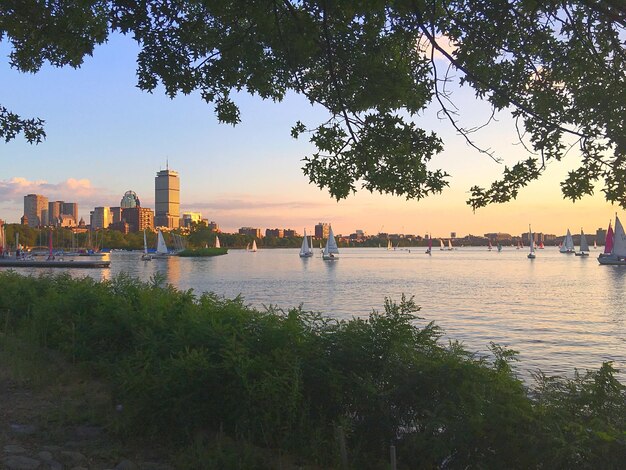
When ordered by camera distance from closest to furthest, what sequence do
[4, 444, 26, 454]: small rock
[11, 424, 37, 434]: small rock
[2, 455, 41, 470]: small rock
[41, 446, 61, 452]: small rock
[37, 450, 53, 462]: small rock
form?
[2, 455, 41, 470]: small rock
[37, 450, 53, 462]: small rock
[4, 444, 26, 454]: small rock
[41, 446, 61, 452]: small rock
[11, 424, 37, 434]: small rock

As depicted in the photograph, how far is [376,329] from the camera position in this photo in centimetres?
825

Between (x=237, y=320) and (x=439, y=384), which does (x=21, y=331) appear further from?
(x=439, y=384)

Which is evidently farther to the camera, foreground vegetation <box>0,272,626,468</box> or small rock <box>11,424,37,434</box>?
small rock <box>11,424,37,434</box>

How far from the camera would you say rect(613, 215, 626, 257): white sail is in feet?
297

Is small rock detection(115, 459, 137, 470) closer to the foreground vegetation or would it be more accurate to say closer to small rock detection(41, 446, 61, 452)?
the foreground vegetation

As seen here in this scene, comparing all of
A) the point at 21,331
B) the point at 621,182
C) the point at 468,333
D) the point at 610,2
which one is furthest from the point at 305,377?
the point at 468,333

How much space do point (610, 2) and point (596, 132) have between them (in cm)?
155

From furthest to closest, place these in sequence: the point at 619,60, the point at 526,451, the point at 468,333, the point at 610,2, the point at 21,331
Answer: the point at 468,333, the point at 21,331, the point at 619,60, the point at 526,451, the point at 610,2

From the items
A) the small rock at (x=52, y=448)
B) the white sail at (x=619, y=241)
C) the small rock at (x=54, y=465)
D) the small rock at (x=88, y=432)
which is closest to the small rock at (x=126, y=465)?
the small rock at (x=54, y=465)

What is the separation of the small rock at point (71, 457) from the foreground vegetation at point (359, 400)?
2.29ft

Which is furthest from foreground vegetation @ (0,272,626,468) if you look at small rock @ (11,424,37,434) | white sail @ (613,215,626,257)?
white sail @ (613,215,626,257)

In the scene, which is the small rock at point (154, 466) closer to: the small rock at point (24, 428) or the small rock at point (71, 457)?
the small rock at point (71, 457)

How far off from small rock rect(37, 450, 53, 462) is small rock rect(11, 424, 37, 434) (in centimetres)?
79

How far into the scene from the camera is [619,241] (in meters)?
96.2
